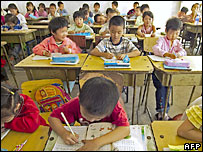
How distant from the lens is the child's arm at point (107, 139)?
0.66 m

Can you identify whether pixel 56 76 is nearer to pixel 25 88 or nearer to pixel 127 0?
pixel 25 88

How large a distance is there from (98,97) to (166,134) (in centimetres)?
37

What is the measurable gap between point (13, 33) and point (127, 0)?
5784 mm

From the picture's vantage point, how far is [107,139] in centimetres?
69

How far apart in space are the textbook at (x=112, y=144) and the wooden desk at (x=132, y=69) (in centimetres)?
69

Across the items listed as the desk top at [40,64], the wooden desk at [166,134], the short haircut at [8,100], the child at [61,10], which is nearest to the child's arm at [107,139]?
the wooden desk at [166,134]

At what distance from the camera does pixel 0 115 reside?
2.04ft

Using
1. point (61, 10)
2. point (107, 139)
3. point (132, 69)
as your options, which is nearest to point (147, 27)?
point (132, 69)

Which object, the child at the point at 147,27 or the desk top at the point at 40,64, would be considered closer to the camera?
the desk top at the point at 40,64

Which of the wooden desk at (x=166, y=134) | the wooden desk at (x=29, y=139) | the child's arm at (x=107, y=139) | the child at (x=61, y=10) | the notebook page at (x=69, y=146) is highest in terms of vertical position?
the child at (x=61, y=10)

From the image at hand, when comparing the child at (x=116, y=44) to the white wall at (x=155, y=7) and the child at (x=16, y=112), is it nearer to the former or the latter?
the child at (x=16, y=112)

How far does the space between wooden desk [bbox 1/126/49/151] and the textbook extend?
0.29 ft

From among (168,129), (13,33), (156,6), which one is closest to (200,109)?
(168,129)

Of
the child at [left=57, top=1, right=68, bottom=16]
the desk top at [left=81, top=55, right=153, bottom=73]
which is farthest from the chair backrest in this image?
the child at [left=57, top=1, right=68, bottom=16]
